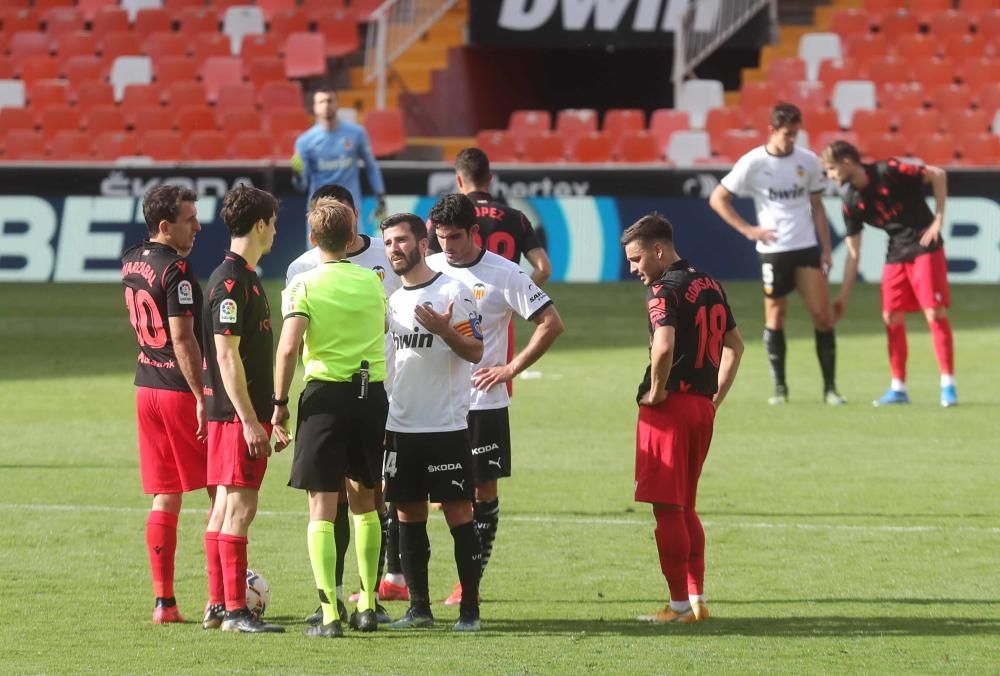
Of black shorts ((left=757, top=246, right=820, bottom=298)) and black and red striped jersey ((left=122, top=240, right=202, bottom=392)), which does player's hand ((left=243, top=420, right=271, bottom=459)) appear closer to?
black and red striped jersey ((left=122, top=240, right=202, bottom=392))

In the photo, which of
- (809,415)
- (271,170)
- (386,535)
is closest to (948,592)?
(386,535)

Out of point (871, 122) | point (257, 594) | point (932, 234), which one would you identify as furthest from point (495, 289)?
point (871, 122)

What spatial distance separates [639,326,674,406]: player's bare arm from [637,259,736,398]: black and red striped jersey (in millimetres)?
49

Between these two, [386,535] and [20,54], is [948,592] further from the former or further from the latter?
[20,54]

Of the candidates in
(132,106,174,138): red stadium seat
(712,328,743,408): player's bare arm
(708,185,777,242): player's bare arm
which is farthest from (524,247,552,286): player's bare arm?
(132,106,174,138): red stadium seat

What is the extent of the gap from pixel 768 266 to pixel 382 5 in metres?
14.5

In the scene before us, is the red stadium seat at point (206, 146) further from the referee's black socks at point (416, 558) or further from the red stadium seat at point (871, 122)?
the referee's black socks at point (416, 558)

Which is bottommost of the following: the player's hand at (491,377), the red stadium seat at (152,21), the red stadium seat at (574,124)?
the player's hand at (491,377)

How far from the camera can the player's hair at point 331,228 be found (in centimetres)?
661

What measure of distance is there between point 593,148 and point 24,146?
816cm

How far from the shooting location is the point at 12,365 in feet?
50.6

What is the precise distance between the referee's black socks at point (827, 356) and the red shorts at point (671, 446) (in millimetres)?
6567

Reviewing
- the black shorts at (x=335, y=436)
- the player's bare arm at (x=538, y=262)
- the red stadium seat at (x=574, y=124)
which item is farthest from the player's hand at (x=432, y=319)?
the red stadium seat at (x=574, y=124)

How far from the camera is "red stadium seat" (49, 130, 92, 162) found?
23.8m
